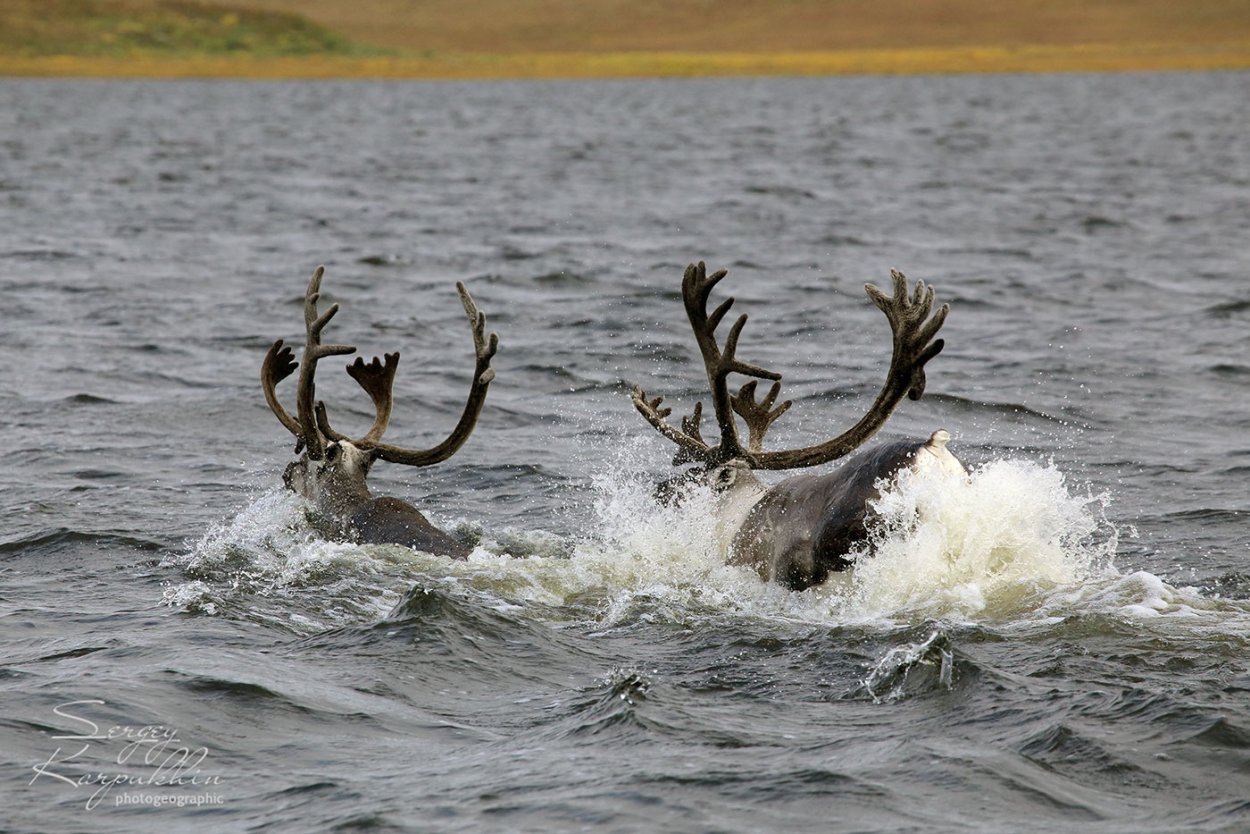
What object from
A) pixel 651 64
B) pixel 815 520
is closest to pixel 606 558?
pixel 815 520

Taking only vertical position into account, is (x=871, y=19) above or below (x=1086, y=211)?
above

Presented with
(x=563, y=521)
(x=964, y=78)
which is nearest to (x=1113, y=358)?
(x=563, y=521)

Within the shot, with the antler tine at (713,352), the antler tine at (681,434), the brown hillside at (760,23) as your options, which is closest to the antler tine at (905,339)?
the antler tine at (713,352)

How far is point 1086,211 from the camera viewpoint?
27172mm

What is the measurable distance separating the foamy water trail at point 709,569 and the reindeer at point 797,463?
9 centimetres

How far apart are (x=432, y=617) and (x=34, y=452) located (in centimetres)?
497

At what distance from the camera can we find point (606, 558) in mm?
8609

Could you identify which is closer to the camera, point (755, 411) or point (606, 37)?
point (755, 411)

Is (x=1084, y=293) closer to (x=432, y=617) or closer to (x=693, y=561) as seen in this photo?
(x=693, y=561)

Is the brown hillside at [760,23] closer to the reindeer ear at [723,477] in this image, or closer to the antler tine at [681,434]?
the antler tine at [681,434]

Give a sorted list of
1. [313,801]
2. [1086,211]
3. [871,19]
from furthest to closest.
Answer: [871,19] < [1086,211] < [313,801]

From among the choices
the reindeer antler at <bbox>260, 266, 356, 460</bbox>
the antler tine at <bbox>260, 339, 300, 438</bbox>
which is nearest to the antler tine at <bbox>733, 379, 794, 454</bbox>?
the reindeer antler at <bbox>260, 266, 356, 460</bbox>

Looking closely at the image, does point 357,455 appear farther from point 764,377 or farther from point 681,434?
point 764,377

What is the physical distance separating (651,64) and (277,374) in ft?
345
